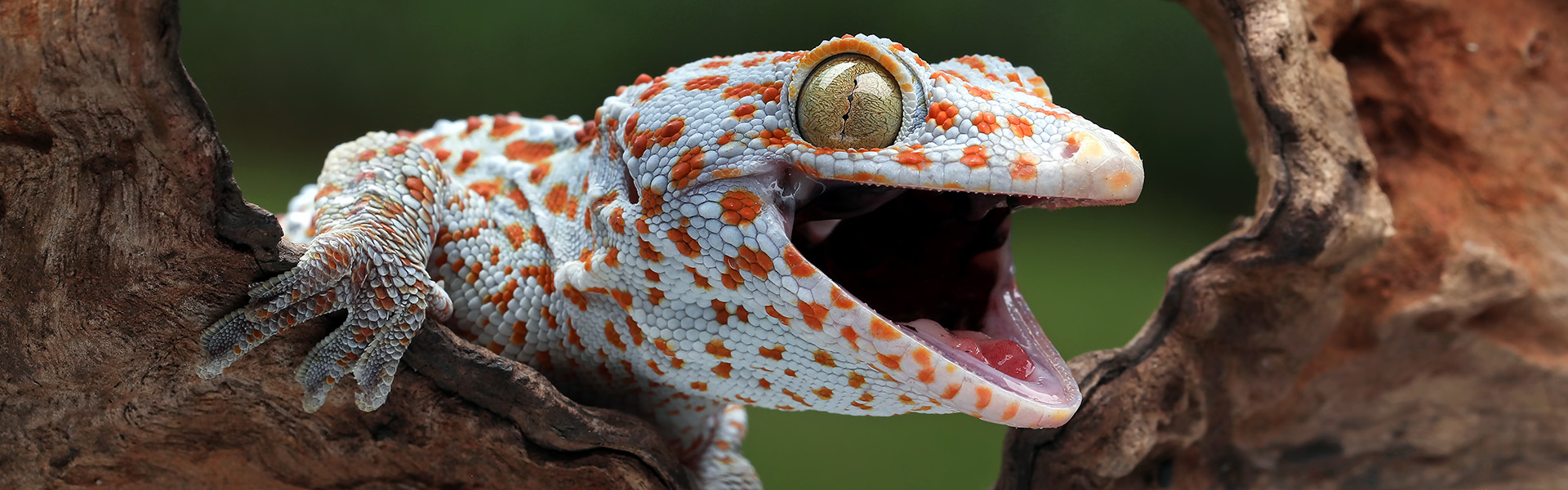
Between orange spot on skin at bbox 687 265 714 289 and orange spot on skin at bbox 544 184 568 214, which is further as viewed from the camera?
orange spot on skin at bbox 544 184 568 214

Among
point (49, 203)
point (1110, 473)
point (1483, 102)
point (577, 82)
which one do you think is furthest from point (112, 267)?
point (1483, 102)

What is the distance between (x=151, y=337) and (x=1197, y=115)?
5.08 meters

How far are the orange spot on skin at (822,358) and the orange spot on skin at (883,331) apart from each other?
0.16 meters

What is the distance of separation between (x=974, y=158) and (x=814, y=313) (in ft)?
1.55

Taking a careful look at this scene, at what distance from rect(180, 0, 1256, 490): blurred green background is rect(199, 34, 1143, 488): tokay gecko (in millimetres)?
1663

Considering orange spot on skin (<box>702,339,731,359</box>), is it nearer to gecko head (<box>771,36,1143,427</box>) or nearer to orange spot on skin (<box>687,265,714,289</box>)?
orange spot on skin (<box>687,265,714,289</box>)

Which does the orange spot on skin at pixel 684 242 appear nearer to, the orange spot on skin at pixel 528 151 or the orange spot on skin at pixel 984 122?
the orange spot on skin at pixel 984 122

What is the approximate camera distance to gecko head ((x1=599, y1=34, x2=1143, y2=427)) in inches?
83.1

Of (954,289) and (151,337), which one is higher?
(151,337)

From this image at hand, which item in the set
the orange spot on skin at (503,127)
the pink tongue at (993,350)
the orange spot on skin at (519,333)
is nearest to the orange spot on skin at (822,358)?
the pink tongue at (993,350)

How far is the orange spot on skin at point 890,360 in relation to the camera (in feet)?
7.29

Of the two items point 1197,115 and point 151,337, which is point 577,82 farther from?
point 1197,115

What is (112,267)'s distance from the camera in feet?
6.81

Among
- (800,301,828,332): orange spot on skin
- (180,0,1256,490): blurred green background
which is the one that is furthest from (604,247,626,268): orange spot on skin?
(180,0,1256,490): blurred green background
